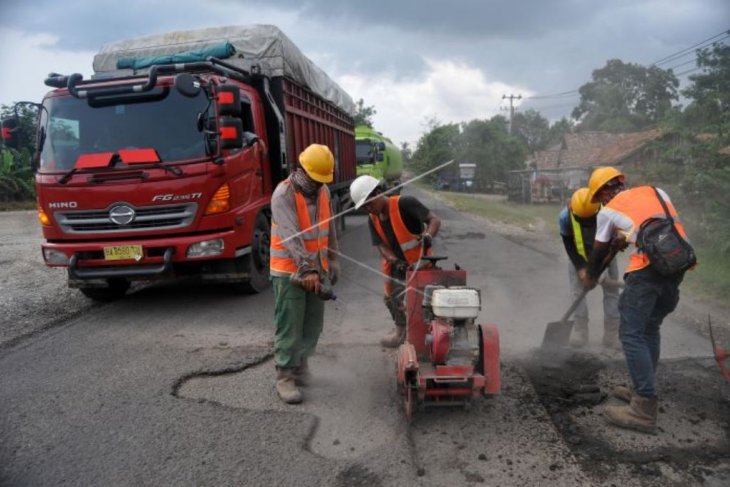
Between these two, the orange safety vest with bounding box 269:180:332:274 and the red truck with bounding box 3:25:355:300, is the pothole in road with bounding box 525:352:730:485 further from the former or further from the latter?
the red truck with bounding box 3:25:355:300

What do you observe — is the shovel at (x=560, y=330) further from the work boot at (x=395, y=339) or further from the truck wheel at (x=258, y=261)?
the truck wheel at (x=258, y=261)

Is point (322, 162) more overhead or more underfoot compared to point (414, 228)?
more overhead

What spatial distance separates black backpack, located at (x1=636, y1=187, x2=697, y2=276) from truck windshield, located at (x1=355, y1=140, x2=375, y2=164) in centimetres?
1591

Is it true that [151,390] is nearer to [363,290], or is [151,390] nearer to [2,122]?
[363,290]

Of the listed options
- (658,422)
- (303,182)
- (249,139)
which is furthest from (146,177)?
(658,422)

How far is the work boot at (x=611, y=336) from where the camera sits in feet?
14.9

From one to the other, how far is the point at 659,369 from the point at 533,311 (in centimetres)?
176

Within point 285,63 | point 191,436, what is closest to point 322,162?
point 191,436

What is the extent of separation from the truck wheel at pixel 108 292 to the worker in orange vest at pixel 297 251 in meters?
3.51

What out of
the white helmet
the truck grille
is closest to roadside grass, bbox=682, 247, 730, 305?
the white helmet

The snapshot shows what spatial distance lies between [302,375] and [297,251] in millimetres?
1034

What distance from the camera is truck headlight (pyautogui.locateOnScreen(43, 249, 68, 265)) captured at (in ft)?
18.5

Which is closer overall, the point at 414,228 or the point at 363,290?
the point at 414,228

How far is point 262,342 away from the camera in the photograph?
481 cm
